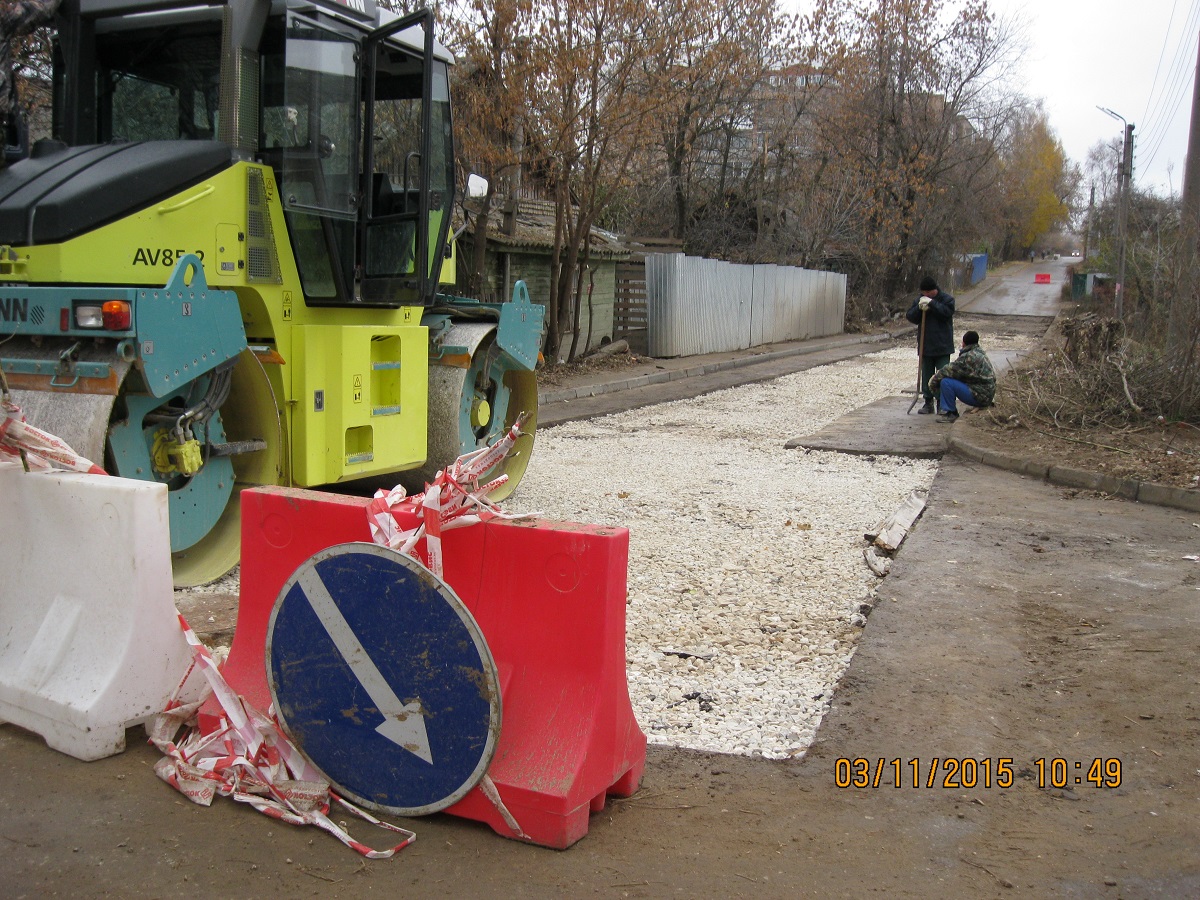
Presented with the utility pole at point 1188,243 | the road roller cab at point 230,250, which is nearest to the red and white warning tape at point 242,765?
the road roller cab at point 230,250

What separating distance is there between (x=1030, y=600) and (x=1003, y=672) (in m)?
1.32

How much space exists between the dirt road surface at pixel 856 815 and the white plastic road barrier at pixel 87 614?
14 cm

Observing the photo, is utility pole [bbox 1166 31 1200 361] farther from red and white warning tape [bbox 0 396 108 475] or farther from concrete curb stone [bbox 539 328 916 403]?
red and white warning tape [bbox 0 396 108 475]

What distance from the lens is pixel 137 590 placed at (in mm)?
3865

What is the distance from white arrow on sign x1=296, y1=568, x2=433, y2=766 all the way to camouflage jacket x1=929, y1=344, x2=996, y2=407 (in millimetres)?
11510

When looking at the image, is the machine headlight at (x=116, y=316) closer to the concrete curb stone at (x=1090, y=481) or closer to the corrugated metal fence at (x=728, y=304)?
the concrete curb stone at (x=1090, y=481)

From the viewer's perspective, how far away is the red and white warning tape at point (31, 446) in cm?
403

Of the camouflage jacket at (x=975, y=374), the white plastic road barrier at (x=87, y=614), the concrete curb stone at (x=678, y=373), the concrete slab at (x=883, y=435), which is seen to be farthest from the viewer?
the concrete curb stone at (x=678, y=373)

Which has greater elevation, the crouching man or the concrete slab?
the crouching man

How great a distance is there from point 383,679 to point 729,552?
3.99m

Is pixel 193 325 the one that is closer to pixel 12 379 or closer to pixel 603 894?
pixel 12 379

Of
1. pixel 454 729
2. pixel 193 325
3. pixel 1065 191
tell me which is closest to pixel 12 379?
pixel 193 325

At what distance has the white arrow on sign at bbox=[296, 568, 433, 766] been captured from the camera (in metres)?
3.37

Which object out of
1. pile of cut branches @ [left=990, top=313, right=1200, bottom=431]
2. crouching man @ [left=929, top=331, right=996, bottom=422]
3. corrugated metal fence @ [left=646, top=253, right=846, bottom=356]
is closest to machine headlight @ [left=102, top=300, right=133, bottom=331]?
pile of cut branches @ [left=990, top=313, right=1200, bottom=431]
